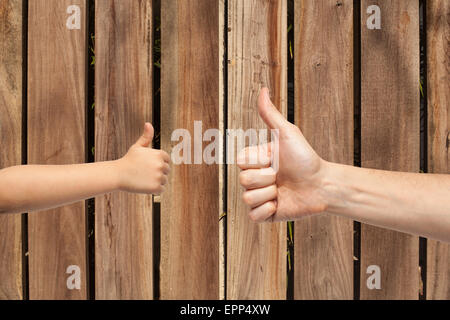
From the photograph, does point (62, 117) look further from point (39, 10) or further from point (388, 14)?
point (388, 14)

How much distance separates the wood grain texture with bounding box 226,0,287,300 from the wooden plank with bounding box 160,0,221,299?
2.5 inches

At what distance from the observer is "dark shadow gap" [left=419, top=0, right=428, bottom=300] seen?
1.12 m

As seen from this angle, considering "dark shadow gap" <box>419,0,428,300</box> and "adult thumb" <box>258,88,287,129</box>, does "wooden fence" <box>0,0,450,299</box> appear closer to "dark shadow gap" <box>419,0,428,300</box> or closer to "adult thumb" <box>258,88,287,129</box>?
"dark shadow gap" <box>419,0,428,300</box>

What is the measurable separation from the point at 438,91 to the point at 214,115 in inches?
35.2

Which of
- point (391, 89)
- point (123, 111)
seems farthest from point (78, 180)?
Answer: point (391, 89)

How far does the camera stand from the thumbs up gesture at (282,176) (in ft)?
2.72

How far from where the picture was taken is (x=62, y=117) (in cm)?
109

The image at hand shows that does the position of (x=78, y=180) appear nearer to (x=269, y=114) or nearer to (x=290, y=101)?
(x=269, y=114)

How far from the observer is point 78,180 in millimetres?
897

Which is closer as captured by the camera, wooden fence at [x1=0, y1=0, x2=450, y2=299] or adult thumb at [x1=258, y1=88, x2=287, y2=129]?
adult thumb at [x1=258, y1=88, x2=287, y2=129]

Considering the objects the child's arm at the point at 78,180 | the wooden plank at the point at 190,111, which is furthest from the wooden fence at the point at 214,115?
the child's arm at the point at 78,180

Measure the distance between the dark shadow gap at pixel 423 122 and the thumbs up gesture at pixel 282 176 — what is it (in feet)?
1.75

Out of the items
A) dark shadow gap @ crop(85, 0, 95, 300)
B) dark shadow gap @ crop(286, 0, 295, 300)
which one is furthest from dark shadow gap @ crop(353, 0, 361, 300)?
dark shadow gap @ crop(85, 0, 95, 300)

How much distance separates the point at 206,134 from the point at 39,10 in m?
0.82
